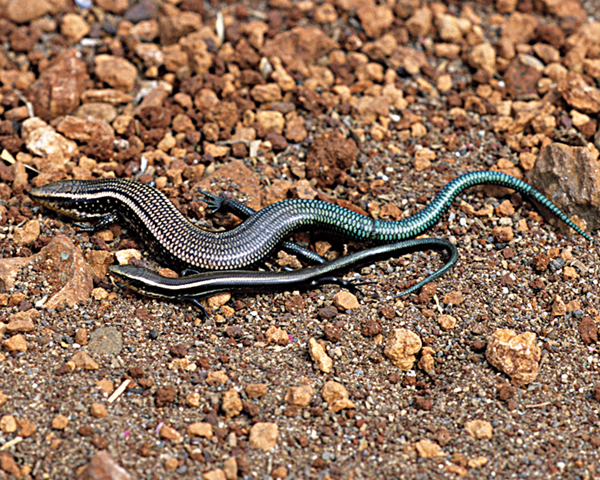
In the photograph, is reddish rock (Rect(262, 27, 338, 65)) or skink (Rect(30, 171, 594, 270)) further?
reddish rock (Rect(262, 27, 338, 65))

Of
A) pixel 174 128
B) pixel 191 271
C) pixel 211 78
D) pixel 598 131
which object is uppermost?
pixel 598 131

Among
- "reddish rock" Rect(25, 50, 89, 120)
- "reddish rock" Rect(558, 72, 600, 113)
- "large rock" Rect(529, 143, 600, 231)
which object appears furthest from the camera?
"reddish rock" Rect(25, 50, 89, 120)

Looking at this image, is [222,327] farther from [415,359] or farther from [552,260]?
[552,260]

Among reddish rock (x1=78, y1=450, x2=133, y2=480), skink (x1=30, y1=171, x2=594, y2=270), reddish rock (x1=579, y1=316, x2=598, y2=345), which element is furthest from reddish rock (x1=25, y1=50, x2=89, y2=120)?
reddish rock (x1=579, y1=316, x2=598, y2=345)

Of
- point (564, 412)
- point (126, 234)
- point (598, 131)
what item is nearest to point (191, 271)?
point (126, 234)

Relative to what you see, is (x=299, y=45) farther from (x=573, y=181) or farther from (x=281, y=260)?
(x=573, y=181)

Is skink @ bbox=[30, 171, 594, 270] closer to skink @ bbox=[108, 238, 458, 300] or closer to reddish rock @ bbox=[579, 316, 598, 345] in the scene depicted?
skink @ bbox=[108, 238, 458, 300]

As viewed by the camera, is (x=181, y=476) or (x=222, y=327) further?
(x=222, y=327)
